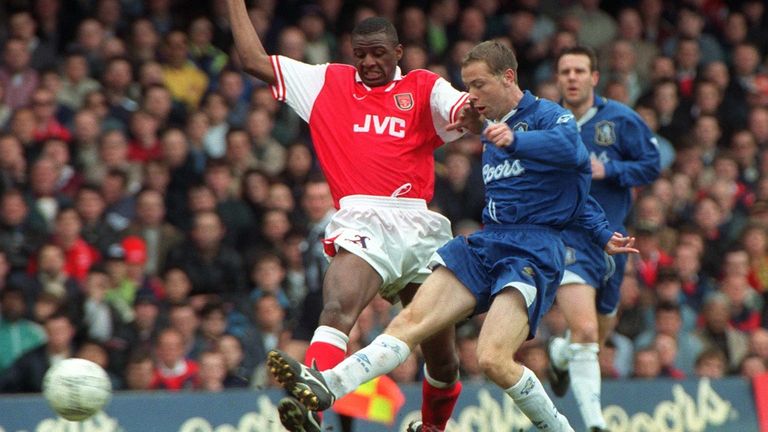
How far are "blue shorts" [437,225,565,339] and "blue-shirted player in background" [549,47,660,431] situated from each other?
1.34m

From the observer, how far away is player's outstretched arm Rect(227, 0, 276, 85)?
9141 mm

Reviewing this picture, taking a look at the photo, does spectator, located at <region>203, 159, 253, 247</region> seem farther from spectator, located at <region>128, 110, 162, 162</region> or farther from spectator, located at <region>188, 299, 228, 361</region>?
spectator, located at <region>188, 299, 228, 361</region>

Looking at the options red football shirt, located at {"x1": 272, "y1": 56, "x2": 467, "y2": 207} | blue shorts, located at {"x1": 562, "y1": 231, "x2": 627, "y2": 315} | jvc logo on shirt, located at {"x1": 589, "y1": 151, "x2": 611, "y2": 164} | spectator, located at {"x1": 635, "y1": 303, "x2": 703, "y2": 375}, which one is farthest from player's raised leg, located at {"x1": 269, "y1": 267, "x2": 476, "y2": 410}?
spectator, located at {"x1": 635, "y1": 303, "x2": 703, "y2": 375}

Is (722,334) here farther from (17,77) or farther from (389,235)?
(17,77)

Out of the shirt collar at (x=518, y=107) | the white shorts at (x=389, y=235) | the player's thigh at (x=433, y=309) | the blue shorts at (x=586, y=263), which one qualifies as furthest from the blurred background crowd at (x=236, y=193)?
the shirt collar at (x=518, y=107)

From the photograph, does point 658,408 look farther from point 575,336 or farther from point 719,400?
point 575,336

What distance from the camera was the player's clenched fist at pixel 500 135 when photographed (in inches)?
315

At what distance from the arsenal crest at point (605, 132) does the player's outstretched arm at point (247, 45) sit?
2440mm

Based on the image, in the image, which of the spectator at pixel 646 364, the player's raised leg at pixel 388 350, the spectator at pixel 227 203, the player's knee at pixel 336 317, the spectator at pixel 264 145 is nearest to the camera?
the player's raised leg at pixel 388 350

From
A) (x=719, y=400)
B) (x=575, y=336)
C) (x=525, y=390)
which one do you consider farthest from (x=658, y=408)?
(x=525, y=390)

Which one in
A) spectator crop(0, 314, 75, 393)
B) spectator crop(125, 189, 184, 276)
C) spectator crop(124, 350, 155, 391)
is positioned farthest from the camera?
spectator crop(125, 189, 184, 276)

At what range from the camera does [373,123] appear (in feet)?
29.7

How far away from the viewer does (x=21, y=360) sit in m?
11.7

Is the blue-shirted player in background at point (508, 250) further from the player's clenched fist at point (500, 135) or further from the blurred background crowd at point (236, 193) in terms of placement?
the blurred background crowd at point (236, 193)
